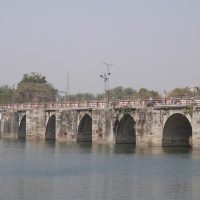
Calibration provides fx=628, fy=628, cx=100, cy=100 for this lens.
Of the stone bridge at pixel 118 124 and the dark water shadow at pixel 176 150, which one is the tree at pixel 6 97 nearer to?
the stone bridge at pixel 118 124

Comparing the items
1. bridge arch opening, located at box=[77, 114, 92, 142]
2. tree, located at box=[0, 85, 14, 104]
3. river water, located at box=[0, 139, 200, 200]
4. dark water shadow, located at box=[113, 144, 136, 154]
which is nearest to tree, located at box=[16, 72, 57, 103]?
tree, located at box=[0, 85, 14, 104]

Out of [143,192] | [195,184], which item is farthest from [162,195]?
[195,184]

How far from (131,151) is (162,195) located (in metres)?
27.3

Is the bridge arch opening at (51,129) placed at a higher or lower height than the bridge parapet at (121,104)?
lower

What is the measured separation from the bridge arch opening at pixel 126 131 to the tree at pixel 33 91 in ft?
231

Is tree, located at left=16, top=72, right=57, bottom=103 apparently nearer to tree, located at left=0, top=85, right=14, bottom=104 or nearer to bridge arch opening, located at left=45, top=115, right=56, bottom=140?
tree, located at left=0, top=85, right=14, bottom=104

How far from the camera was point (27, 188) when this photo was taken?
36000 mm

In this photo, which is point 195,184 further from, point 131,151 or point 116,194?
point 131,151

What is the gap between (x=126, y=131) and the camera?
72.1 meters

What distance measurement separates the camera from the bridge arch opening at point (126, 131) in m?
70.8

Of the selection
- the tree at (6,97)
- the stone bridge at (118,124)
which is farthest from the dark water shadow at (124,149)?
the tree at (6,97)

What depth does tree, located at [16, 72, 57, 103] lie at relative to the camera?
145m

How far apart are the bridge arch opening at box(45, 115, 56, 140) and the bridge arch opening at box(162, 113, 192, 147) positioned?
1045 inches

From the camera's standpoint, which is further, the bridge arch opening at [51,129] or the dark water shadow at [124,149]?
the bridge arch opening at [51,129]
